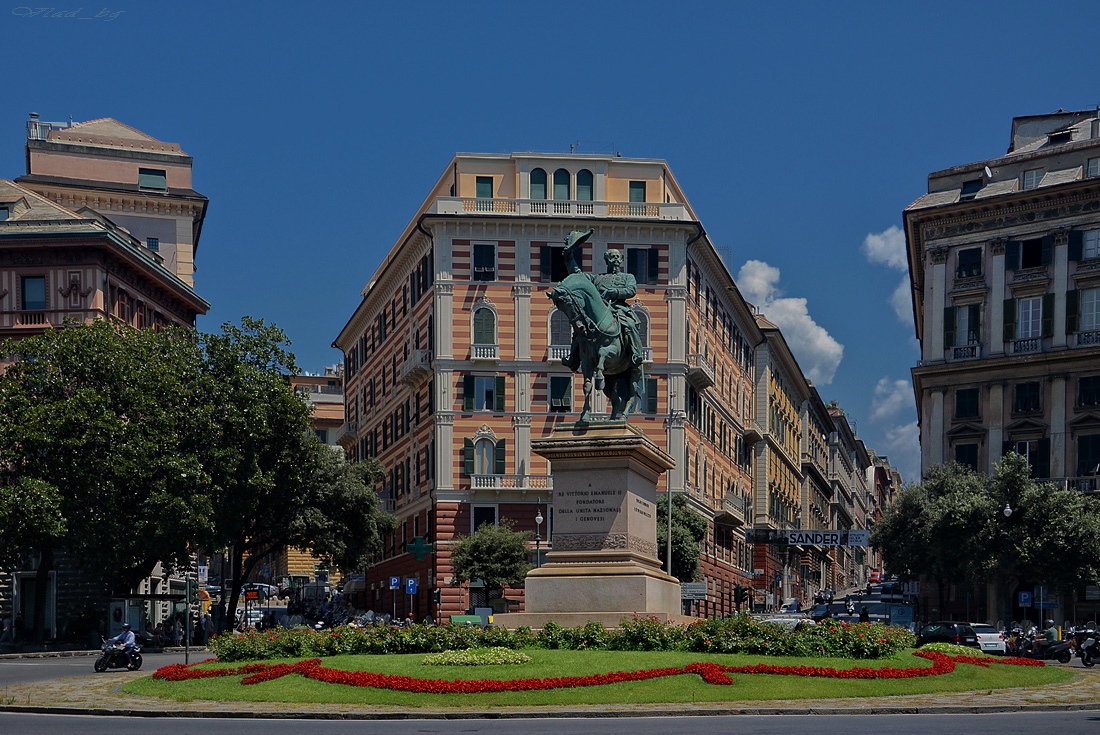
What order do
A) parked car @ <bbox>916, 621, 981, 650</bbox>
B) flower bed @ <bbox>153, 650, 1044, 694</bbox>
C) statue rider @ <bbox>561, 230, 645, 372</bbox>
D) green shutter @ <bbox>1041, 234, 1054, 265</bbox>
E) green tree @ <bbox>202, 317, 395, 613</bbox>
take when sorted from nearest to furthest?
flower bed @ <bbox>153, 650, 1044, 694</bbox>
statue rider @ <bbox>561, 230, 645, 372</bbox>
parked car @ <bbox>916, 621, 981, 650</bbox>
green tree @ <bbox>202, 317, 395, 613</bbox>
green shutter @ <bbox>1041, 234, 1054, 265</bbox>

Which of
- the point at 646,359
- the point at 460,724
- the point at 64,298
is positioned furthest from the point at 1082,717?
the point at 64,298

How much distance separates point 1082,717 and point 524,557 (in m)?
45.4

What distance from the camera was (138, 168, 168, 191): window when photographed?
3509 inches

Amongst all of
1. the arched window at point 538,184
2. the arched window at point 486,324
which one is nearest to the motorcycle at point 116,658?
the arched window at point 486,324

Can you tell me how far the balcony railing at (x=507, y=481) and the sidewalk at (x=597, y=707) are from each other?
1717 inches

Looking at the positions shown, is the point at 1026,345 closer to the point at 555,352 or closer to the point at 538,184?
the point at 555,352

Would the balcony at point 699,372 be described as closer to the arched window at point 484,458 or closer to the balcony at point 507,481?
the balcony at point 507,481

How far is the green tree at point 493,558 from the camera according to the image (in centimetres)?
6588

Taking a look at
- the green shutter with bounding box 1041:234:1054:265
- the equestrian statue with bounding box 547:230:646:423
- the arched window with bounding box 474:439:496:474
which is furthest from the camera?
the green shutter with bounding box 1041:234:1054:265

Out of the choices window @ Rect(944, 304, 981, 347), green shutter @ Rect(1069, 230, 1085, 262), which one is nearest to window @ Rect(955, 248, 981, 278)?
window @ Rect(944, 304, 981, 347)

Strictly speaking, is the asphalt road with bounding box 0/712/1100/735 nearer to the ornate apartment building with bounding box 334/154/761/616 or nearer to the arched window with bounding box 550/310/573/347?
the ornate apartment building with bounding box 334/154/761/616

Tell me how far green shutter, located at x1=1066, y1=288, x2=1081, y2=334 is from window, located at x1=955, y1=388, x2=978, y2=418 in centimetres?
629

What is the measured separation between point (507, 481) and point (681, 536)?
30.9 feet

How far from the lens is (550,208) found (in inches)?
2886
